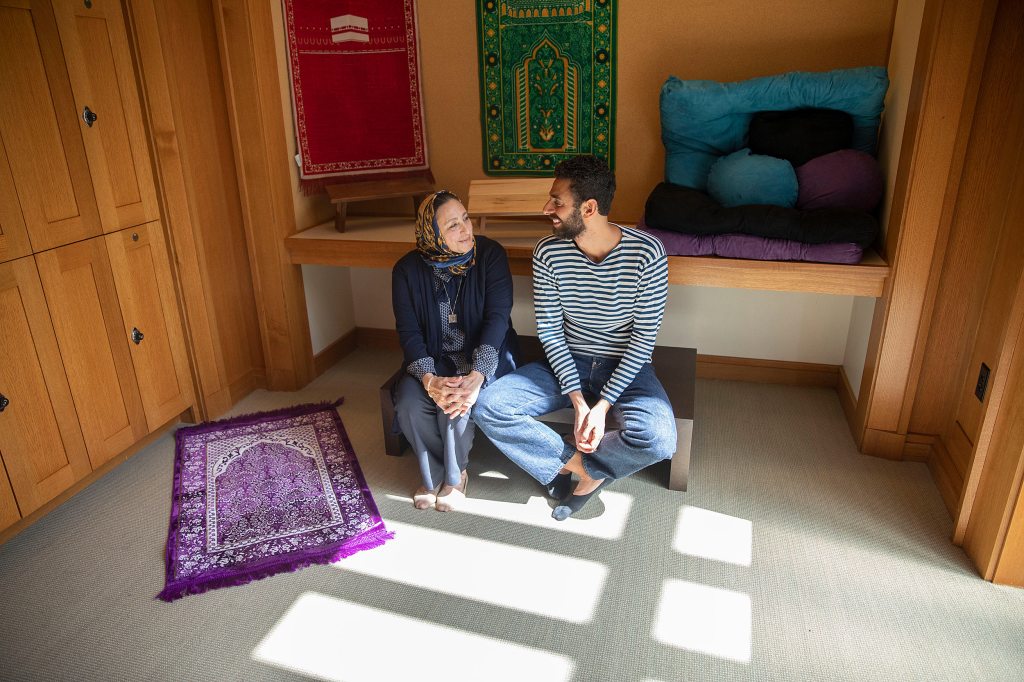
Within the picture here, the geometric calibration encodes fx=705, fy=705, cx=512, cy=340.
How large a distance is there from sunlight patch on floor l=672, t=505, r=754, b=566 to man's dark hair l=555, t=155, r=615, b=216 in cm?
108

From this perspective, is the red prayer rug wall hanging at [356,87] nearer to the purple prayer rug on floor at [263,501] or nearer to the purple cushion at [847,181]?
the purple prayer rug on floor at [263,501]

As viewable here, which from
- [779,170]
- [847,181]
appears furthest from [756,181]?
[847,181]

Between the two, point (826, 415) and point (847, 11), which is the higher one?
point (847, 11)

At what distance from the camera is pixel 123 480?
267 centimetres

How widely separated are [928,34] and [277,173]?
2553mm

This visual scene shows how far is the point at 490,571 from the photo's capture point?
214 centimetres

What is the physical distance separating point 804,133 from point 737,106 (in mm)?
280

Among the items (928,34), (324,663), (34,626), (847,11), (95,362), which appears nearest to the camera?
(324,663)

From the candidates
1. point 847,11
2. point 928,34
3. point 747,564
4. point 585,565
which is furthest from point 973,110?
point 585,565

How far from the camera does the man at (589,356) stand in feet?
7.48

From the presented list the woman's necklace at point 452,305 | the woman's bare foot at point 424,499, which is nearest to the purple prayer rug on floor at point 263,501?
the woman's bare foot at point 424,499

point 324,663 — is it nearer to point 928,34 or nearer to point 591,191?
point 591,191

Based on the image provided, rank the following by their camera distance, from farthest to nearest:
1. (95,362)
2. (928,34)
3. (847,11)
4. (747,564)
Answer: (847,11)
(95,362)
(928,34)
(747,564)

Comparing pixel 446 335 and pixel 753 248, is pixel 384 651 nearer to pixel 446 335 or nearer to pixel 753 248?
pixel 446 335
